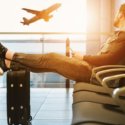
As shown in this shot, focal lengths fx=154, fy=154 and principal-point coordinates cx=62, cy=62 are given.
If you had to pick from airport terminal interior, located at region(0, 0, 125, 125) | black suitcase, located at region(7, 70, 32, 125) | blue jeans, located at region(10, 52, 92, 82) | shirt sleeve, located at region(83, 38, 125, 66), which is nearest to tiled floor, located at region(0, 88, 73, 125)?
airport terminal interior, located at region(0, 0, 125, 125)

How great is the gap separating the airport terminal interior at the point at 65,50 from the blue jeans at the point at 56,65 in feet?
0.36

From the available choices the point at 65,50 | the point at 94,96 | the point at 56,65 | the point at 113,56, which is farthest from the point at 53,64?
the point at 65,50

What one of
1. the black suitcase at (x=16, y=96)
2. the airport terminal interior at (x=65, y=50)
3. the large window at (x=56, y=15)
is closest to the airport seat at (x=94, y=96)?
the airport terminal interior at (x=65, y=50)

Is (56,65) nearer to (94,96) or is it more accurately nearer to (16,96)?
(16,96)

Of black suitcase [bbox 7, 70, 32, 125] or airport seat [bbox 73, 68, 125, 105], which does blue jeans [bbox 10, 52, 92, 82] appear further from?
airport seat [bbox 73, 68, 125, 105]

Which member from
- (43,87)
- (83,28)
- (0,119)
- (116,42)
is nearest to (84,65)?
(116,42)

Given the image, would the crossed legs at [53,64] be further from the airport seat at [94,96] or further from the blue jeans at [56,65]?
the airport seat at [94,96]

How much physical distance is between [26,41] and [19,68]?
64.4 inches

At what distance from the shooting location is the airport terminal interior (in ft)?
1.99

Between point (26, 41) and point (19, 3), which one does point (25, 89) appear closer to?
point (26, 41)

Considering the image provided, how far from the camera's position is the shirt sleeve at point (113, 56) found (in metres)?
1.21

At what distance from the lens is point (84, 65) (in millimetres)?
1280

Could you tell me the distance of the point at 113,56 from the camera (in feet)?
4.00

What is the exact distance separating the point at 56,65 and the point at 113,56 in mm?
→ 469
